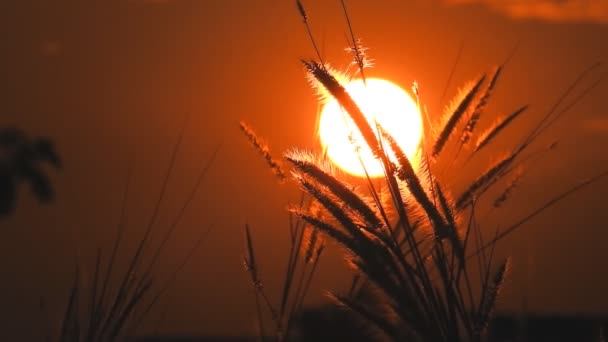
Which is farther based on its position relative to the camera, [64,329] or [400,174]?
[64,329]

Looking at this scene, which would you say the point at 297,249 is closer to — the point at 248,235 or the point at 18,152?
the point at 248,235

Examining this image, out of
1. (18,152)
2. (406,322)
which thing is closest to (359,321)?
(406,322)

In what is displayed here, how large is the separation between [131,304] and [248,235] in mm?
495

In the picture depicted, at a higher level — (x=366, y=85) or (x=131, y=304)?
(x=366, y=85)

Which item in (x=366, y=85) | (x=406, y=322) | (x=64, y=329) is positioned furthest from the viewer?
(x=64, y=329)

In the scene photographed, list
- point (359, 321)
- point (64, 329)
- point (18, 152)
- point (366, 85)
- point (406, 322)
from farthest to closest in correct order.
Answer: point (18, 152), point (64, 329), point (359, 321), point (366, 85), point (406, 322)

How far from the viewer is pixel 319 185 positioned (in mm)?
2428

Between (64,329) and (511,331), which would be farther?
(64,329)

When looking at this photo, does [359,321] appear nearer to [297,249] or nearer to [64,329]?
[297,249]

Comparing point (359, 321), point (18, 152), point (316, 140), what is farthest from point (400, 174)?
point (18, 152)

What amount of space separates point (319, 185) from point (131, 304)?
92cm

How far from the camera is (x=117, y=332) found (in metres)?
2.80

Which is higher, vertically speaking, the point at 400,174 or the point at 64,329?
the point at 400,174

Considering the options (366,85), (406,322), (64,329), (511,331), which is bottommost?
(64,329)
